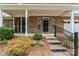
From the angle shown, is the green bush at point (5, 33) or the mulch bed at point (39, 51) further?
the green bush at point (5, 33)

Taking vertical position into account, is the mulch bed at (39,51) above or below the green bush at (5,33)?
below

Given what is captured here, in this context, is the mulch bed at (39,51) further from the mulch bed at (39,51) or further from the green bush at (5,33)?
the green bush at (5,33)

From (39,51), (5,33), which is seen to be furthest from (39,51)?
(5,33)

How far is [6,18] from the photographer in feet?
94.8

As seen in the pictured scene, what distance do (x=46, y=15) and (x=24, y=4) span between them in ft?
34.2

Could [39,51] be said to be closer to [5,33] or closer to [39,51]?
[39,51]

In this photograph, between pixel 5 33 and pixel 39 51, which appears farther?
pixel 5 33

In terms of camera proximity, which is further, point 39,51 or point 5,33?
point 5,33

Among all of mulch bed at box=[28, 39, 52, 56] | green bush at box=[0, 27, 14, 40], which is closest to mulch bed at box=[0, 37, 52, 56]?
mulch bed at box=[28, 39, 52, 56]

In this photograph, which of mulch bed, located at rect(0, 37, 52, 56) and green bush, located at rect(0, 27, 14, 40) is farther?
green bush, located at rect(0, 27, 14, 40)

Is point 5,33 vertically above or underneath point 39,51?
above

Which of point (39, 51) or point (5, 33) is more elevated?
point (5, 33)

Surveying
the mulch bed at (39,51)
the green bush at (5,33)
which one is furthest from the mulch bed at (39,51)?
the green bush at (5,33)

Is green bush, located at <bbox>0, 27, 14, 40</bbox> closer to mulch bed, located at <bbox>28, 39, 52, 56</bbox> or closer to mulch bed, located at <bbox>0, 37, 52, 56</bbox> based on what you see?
mulch bed, located at <bbox>0, 37, 52, 56</bbox>
